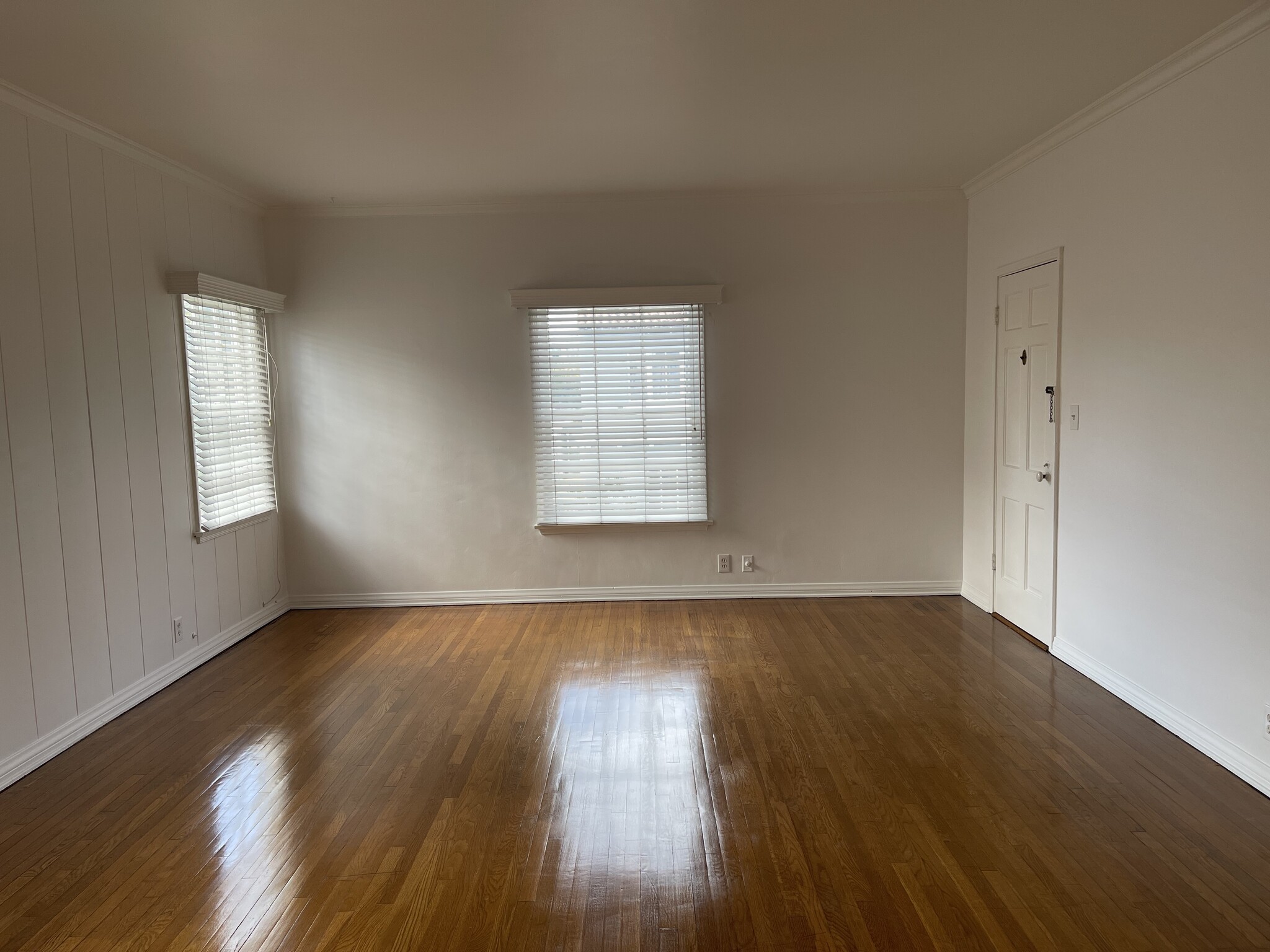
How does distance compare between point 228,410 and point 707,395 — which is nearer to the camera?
point 228,410

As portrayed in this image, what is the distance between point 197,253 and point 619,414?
2.64m

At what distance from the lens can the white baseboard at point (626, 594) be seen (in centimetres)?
564

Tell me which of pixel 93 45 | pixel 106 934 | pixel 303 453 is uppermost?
pixel 93 45

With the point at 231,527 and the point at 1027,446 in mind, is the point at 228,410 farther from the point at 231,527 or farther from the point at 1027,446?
the point at 1027,446

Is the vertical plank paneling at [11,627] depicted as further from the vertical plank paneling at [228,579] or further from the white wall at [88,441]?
the vertical plank paneling at [228,579]

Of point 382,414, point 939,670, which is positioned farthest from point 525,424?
point 939,670

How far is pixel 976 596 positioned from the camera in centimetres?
540

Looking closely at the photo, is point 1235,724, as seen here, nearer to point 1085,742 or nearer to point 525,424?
point 1085,742

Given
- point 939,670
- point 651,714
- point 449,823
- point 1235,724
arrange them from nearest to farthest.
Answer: point 449,823, point 1235,724, point 651,714, point 939,670

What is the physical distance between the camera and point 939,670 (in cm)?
416

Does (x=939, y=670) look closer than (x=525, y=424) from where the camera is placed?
Yes

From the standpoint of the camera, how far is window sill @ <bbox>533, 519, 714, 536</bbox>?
5.58m

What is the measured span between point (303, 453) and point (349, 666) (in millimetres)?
1780

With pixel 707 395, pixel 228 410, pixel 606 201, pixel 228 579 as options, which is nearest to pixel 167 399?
pixel 228 410
